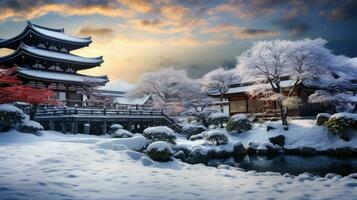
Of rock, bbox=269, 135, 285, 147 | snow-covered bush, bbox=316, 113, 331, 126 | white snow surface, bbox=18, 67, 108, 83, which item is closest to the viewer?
rock, bbox=269, 135, 285, 147

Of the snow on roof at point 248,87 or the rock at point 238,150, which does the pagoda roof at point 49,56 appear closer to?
the snow on roof at point 248,87

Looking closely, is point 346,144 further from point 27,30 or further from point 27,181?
point 27,30

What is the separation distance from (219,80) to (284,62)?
1534 cm

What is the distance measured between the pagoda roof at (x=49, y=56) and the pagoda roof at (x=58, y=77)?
1.72 meters

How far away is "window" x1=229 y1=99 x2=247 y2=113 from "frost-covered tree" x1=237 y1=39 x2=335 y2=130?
7.88 m

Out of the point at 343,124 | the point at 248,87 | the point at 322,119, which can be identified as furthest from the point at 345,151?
the point at 248,87

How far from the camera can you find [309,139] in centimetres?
2723

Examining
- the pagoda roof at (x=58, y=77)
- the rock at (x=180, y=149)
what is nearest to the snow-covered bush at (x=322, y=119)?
the rock at (x=180, y=149)

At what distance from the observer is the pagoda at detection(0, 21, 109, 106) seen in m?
35.7

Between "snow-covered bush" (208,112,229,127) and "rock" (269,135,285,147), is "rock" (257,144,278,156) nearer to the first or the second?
"rock" (269,135,285,147)

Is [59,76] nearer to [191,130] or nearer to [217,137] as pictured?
[191,130]

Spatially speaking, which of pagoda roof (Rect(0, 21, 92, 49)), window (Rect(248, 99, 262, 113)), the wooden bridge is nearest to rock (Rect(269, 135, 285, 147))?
the wooden bridge

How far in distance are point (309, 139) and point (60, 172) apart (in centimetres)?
2358

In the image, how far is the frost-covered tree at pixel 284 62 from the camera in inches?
1262
